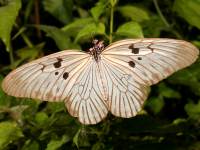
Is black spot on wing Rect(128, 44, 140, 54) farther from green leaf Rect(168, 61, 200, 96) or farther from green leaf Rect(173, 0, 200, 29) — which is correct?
green leaf Rect(168, 61, 200, 96)

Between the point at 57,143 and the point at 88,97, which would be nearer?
the point at 88,97

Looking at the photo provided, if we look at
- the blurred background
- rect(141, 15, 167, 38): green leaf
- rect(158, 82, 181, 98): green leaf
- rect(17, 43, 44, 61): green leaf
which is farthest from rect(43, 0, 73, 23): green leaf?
rect(158, 82, 181, 98): green leaf

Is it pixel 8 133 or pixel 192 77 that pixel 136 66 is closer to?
pixel 8 133

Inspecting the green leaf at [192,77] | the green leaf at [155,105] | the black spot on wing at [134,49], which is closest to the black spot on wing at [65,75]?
the black spot on wing at [134,49]

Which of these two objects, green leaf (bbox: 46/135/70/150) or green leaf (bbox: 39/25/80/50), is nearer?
green leaf (bbox: 46/135/70/150)

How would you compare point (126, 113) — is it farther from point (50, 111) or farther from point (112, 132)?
point (50, 111)

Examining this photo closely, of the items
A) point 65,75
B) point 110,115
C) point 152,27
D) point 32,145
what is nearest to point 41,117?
point 32,145

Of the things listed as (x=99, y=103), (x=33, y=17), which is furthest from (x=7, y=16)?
(x=33, y=17)
